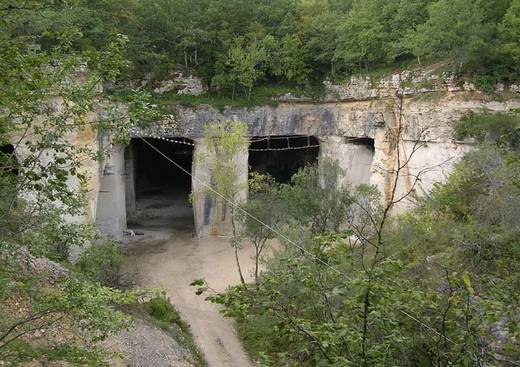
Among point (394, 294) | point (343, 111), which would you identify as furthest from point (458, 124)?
point (394, 294)

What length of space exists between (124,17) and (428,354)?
77.8ft

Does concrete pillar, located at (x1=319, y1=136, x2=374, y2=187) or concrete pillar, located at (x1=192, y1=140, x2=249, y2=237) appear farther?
concrete pillar, located at (x1=319, y1=136, x2=374, y2=187)

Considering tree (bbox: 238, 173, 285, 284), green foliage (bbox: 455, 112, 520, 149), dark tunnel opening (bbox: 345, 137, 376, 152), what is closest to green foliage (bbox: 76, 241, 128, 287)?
tree (bbox: 238, 173, 285, 284)

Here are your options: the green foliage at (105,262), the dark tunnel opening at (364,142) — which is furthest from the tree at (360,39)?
the green foliage at (105,262)

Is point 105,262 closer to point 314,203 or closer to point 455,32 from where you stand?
point 314,203

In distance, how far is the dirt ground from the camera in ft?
49.0

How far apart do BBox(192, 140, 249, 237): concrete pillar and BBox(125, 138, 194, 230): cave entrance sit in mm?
1729

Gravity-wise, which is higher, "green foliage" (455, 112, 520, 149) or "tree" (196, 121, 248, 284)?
"green foliage" (455, 112, 520, 149)

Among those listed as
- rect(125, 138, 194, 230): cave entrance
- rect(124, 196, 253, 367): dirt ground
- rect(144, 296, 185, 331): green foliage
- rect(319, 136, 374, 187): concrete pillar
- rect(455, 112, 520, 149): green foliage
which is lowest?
rect(124, 196, 253, 367): dirt ground

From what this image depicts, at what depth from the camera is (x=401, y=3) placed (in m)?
23.8

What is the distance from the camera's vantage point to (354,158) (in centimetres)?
2619

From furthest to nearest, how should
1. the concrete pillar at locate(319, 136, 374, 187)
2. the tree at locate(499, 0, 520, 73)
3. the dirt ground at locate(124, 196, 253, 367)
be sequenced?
→ the concrete pillar at locate(319, 136, 374, 187), the tree at locate(499, 0, 520, 73), the dirt ground at locate(124, 196, 253, 367)

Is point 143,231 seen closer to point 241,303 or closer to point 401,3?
point 401,3

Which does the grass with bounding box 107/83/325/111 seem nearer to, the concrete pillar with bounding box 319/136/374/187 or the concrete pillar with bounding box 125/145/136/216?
the concrete pillar with bounding box 319/136/374/187
